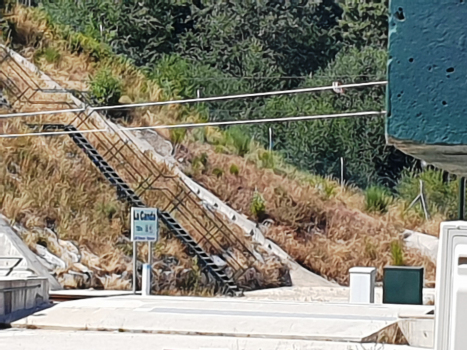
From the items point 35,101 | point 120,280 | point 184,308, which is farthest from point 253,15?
point 184,308

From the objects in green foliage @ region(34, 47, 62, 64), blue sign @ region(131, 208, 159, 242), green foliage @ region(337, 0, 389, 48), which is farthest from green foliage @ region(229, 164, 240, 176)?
green foliage @ region(337, 0, 389, 48)

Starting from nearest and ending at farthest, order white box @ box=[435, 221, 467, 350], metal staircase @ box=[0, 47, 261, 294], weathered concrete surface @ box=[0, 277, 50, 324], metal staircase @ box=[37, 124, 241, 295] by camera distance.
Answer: white box @ box=[435, 221, 467, 350] → weathered concrete surface @ box=[0, 277, 50, 324] → metal staircase @ box=[37, 124, 241, 295] → metal staircase @ box=[0, 47, 261, 294]

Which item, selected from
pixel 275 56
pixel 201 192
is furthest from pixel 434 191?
pixel 275 56

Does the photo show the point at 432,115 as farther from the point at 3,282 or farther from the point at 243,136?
the point at 243,136

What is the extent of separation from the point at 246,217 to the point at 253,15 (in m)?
29.1

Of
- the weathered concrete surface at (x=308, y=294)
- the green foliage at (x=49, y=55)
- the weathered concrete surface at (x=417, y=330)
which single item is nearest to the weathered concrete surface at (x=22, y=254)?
the weathered concrete surface at (x=308, y=294)

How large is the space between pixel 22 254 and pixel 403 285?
10.4m

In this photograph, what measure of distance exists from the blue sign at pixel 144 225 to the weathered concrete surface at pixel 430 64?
21.2 m

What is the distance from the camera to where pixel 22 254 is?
24.4 metres

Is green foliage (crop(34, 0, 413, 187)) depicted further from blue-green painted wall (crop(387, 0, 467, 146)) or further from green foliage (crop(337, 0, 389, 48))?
blue-green painted wall (crop(387, 0, 467, 146))

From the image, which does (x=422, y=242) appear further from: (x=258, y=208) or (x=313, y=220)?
(x=258, y=208)

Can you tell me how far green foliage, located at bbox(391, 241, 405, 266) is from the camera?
30.0m

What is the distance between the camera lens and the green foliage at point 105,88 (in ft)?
117

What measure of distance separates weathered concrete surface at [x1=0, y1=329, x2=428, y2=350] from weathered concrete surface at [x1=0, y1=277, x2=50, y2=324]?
1606 millimetres
